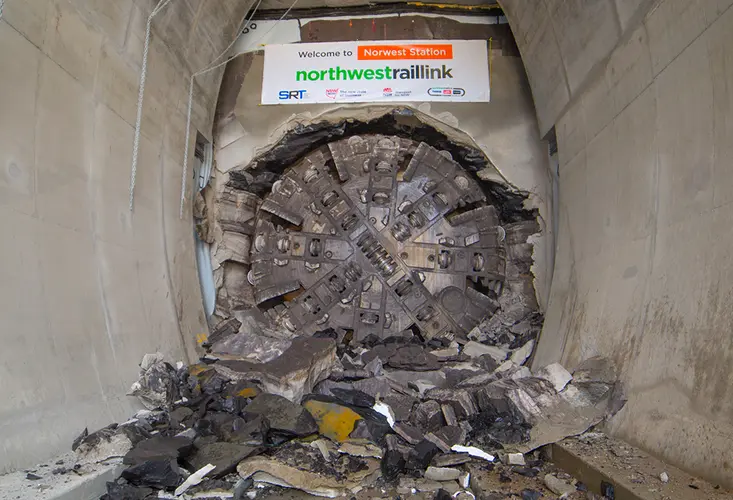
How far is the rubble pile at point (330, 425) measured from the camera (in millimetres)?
2072

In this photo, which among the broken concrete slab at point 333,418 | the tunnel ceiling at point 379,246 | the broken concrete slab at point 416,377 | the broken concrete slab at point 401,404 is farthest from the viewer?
the tunnel ceiling at point 379,246

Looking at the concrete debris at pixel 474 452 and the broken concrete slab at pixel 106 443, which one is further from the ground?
the broken concrete slab at pixel 106 443

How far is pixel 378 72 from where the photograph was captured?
4520 millimetres

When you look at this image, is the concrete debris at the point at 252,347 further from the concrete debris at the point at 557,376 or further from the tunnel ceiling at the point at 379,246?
the concrete debris at the point at 557,376

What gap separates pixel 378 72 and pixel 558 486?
376cm

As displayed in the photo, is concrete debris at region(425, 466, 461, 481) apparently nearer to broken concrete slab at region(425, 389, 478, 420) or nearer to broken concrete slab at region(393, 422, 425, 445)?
broken concrete slab at region(393, 422, 425, 445)

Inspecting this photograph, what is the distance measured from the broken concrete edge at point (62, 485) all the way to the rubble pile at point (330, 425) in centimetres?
6

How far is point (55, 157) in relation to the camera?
2365mm

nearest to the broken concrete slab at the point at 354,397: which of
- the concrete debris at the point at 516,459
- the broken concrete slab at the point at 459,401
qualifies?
the broken concrete slab at the point at 459,401

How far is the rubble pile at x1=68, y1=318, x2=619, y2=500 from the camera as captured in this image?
2072mm

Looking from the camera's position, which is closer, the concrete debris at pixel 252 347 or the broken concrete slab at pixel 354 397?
the broken concrete slab at pixel 354 397

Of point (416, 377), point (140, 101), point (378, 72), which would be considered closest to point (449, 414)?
point (416, 377)

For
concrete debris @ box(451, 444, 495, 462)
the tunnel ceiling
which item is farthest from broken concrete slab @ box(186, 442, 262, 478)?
the tunnel ceiling

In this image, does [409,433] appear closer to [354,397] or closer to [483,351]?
[354,397]
